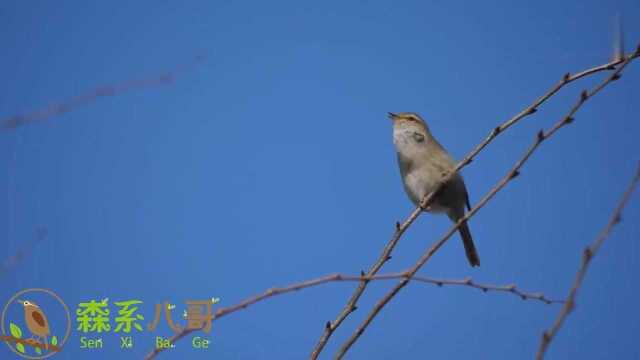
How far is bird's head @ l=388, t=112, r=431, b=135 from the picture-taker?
25.6 feet

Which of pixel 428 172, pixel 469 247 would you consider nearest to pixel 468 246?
pixel 469 247

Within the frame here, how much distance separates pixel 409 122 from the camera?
7.89 metres

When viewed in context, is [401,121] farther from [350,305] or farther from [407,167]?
[350,305]

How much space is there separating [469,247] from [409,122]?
1.64 metres

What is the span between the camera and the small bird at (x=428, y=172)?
710cm

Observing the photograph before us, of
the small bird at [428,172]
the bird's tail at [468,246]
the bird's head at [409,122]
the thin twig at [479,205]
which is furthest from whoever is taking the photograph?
the bird's head at [409,122]

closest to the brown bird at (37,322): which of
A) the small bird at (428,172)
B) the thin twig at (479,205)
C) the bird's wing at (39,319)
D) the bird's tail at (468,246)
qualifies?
the bird's wing at (39,319)

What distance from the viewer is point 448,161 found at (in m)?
7.37

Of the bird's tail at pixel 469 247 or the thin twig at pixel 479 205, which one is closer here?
the thin twig at pixel 479 205

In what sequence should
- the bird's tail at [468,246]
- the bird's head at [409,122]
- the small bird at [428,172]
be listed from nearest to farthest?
the small bird at [428,172] → the bird's tail at [468,246] → the bird's head at [409,122]

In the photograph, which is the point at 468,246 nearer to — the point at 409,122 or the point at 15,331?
the point at 409,122

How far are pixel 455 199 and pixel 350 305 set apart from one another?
4535 millimetres

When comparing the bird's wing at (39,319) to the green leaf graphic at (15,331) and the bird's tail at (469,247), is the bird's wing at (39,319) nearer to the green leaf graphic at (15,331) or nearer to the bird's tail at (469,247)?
the green leaf graphic at (15,331)

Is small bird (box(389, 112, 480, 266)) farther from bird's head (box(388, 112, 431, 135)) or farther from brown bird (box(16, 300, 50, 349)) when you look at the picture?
brown bird (box(16, 300, 50, 349))
